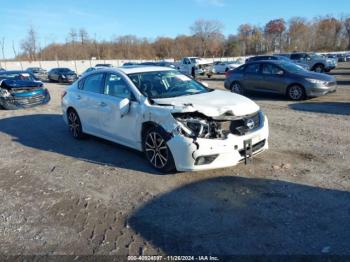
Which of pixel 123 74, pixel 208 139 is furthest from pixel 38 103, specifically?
pixel 208 139

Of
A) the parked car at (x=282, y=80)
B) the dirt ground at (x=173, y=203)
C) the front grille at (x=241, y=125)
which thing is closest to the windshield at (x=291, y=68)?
the parked car at (x=282, y=80)

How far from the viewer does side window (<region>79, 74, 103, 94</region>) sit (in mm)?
6533

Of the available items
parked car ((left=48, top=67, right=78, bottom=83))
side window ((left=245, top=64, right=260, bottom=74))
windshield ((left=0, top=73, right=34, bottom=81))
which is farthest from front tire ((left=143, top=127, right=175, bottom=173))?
parked car ((left=48, top=67, right=78, bottom=83))

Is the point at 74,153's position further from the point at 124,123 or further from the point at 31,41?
the point at 31,41

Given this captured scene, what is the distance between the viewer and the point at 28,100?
12.6 meters

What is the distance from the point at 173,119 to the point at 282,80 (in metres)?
8.80

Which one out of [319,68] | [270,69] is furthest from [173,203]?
[319,68]

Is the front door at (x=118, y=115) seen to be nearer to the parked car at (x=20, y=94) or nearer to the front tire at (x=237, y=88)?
the parked car at (x=20, y=94)

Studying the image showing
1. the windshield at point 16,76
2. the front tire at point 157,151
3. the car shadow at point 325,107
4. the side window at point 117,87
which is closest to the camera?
the front tire at point 157,151

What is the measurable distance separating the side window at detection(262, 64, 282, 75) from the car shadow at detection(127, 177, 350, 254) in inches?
349

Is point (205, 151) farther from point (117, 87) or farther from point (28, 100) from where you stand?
point (28, 100)

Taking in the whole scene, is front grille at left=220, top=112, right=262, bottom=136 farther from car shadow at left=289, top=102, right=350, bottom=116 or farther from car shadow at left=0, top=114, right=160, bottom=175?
car shadow at left=289, top=102, right=350, bottom=116

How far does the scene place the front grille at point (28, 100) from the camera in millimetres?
12480

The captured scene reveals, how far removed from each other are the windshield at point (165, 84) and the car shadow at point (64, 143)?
1.21 meters
